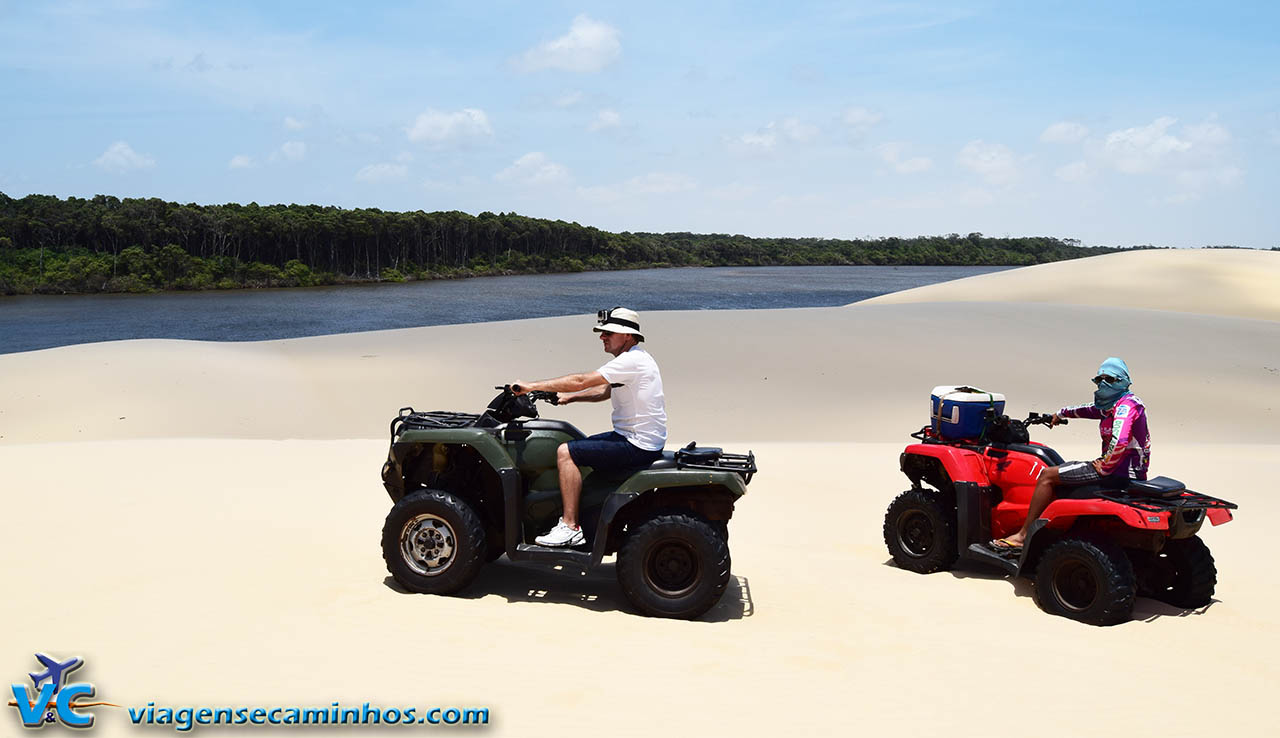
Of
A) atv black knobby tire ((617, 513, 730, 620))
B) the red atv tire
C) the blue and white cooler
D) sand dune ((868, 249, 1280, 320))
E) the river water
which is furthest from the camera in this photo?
sand dune ((868, 249, 1280, 320))

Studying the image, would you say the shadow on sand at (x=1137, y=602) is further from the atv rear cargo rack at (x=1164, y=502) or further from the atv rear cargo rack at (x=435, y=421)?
the atv rear cargo rack at (x=435, y=421)

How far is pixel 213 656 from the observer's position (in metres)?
4.76

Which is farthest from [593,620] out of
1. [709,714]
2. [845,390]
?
[845,390]

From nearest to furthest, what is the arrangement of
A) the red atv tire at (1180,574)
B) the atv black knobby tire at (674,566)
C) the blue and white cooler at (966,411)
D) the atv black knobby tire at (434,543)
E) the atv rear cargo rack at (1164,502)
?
the atv black knobby tire at (674,566) < the atv black knobby tire at (434,543) < the atv rear cargo rack at (1164,502) < the red atv tire at (1180,574) < the blue and white cooler at (966,411)

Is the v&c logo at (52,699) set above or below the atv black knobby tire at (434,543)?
below

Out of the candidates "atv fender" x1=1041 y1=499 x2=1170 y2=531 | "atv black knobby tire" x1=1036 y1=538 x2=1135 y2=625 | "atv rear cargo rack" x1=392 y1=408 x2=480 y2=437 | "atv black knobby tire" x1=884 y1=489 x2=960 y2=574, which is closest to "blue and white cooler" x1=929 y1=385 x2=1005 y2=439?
"atv black knobby tire" x1=884 y1=489 x2=960 y2=574

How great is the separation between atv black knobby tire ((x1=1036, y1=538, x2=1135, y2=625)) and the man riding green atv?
2131 millimetres

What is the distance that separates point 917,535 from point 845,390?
13.0m

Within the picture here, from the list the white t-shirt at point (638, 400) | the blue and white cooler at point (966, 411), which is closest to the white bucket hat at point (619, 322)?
the white t-shirt at point (638, 400)

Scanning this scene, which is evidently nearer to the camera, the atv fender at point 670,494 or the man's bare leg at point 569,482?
the atv fender at point 670,494

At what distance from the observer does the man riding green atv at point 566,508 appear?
5816 mm

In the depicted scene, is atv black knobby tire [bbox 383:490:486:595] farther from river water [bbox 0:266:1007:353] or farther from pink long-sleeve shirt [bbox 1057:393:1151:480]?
river water [bbox 0:266:1007:353]

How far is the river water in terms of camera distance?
143 ft

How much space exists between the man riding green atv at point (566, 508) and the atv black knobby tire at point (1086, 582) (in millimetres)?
2131
